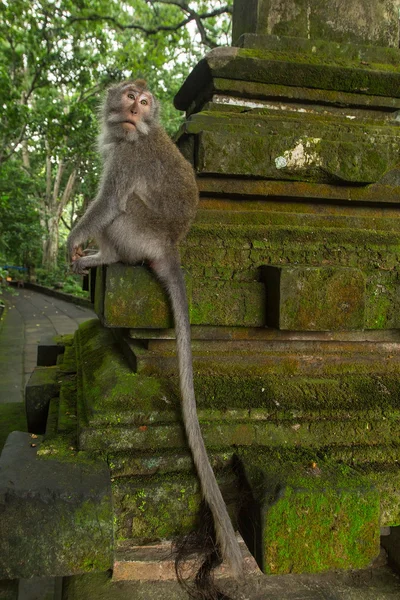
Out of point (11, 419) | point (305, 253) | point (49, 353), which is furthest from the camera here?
point (49, 353)

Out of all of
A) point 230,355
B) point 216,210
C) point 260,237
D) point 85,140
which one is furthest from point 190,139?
point 85,140

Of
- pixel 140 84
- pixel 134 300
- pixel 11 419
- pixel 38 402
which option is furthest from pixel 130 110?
pixel 11 419

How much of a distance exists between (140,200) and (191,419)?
42.0 inches

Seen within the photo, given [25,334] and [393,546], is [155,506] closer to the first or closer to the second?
[393,546]

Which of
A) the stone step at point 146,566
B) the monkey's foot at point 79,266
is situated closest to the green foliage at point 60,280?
the monkey's foot at point 79,266

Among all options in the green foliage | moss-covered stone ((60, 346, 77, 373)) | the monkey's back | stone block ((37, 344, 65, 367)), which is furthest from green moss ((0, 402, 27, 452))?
the green foliage

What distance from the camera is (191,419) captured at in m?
1.57

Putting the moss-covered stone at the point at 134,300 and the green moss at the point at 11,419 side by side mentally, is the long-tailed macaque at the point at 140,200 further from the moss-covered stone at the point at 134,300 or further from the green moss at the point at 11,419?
the green moss at the point at 11,419

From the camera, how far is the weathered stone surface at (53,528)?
1.30m

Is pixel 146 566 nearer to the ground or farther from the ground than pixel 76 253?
nearer to the ground

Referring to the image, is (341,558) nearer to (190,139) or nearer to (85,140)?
(190,139)

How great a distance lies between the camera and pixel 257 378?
1877 mm

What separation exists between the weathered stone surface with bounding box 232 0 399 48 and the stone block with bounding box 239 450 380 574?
81.2 inches

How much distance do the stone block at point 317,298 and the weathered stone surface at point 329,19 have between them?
1.31 m
